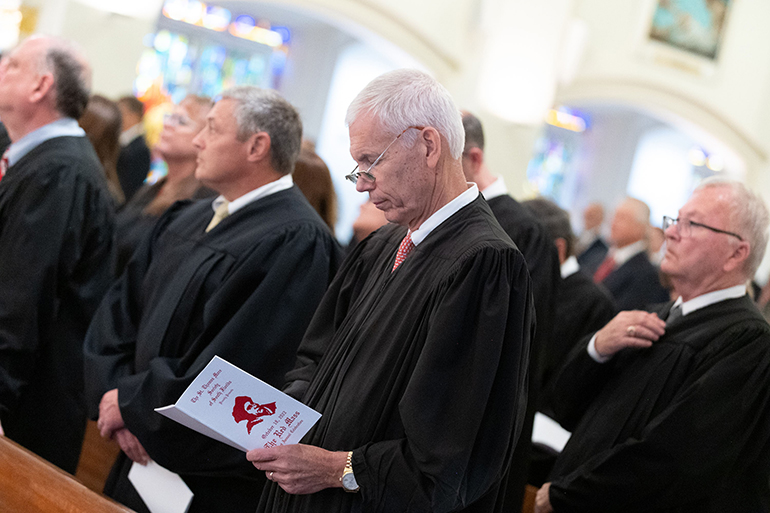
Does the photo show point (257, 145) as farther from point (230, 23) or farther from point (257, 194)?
point (230, 23)

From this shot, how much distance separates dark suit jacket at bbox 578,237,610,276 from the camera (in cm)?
901

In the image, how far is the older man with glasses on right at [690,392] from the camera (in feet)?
8.55

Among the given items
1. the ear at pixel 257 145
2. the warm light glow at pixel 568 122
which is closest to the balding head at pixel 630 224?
the ear at pixel 257 145

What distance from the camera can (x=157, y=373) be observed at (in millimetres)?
2594

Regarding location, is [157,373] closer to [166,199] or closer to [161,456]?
[161,456]

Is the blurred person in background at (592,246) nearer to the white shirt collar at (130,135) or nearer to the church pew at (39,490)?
the white shirt collar at (130,135)

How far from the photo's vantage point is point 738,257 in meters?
2.80

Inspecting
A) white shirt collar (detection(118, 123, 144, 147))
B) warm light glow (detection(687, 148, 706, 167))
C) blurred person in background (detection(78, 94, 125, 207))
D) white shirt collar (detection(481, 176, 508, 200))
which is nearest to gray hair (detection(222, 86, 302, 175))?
white shirt collar (detection(481, 176, 508, 200))

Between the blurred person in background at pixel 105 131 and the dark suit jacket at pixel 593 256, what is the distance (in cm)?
575

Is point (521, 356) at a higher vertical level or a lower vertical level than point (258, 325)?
higher

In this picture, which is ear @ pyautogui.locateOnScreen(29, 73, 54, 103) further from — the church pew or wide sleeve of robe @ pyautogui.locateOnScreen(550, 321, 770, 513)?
wide sleeve of robe @ pyautogui.locateOnScreen(550, 321, 770, 513)

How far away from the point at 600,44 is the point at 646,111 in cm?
159

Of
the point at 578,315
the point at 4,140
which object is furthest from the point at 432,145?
the point at 578,315

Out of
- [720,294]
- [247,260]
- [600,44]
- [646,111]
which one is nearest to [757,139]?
[646,111]
